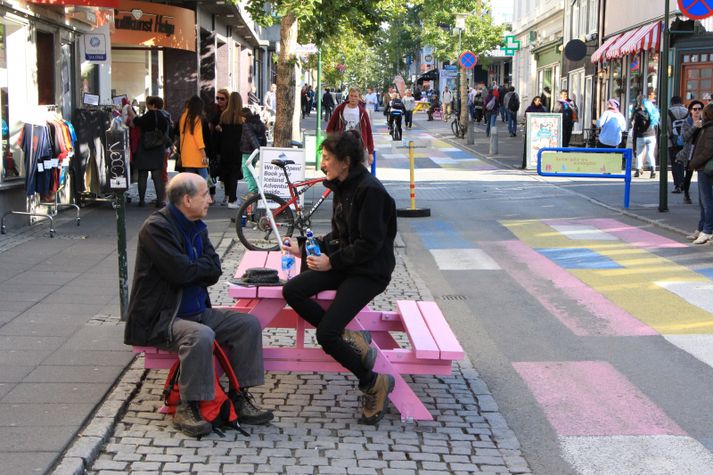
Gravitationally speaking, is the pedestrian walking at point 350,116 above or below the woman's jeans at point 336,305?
above

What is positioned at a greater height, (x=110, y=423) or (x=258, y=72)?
(x=258, y=72)

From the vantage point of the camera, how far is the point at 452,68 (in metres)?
62.0

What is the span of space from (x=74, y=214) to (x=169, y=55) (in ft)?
39.3

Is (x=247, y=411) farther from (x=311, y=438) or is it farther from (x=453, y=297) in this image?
(x=453, y=297)

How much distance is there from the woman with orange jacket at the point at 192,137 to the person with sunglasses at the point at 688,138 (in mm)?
7089

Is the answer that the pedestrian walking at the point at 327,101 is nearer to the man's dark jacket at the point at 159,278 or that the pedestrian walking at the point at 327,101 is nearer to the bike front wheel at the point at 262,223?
the bike front wheel at the point at 262,223

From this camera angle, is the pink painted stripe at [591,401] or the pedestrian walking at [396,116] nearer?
the pink painted stripe at [591,401]

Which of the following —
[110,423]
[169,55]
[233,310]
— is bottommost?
[110,423]

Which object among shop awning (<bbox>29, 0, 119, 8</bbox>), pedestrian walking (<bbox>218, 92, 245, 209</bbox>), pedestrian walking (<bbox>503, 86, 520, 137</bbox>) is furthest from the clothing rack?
pedestrian walking (<bbox>503, 86, 520, 137</bbox>)

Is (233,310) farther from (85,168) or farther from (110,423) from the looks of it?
(85,168)

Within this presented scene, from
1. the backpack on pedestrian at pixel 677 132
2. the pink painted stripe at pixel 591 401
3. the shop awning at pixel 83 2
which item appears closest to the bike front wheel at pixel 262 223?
the shop awning at pixel 83 2

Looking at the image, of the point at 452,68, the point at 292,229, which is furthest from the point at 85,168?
the point at 452,68

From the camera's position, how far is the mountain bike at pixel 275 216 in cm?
1237

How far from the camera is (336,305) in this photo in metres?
5.78
